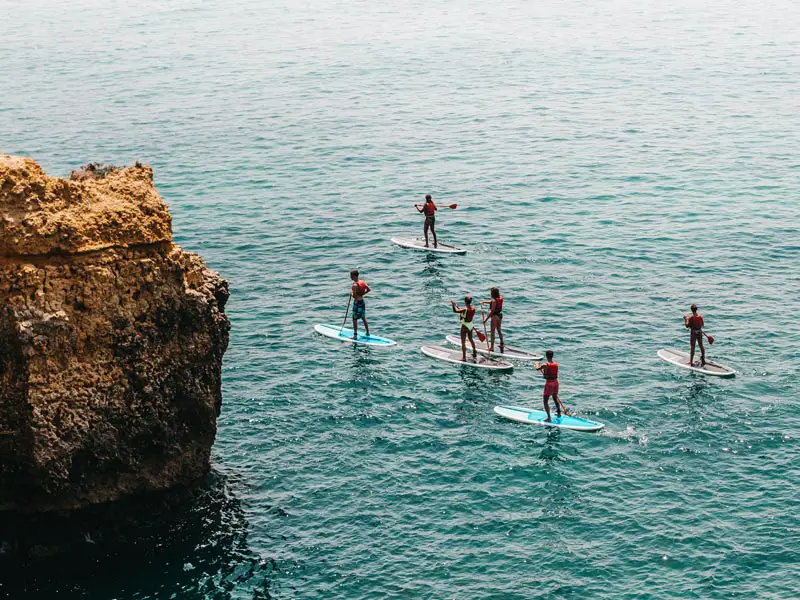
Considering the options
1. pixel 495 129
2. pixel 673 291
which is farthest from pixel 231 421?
pixel 495 129

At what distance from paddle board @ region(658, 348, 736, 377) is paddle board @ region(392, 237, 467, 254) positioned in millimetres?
17661

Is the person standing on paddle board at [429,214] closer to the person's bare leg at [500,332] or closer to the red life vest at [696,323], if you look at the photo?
the person's bare leg at [500,332]

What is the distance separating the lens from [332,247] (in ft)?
219

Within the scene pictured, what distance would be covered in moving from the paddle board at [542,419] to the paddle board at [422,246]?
2043 centimetres

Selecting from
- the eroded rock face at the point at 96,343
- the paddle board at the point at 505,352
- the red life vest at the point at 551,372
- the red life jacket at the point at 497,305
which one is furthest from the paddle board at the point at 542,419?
the eroded rock face at the point at 96,343

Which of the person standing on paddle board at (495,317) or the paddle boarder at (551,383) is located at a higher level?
the person standing on paddle board at (495,317)

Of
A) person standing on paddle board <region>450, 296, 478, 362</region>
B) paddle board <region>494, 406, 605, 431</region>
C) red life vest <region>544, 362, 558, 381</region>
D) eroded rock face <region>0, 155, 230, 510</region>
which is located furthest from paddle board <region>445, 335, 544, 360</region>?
eroded rock face <region>0, 155, 230, 510</region>

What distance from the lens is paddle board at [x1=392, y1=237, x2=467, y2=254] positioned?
64.7 m

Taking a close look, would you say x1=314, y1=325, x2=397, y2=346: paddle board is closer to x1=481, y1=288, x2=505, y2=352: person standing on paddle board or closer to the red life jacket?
x1=481, y1=288, x2=505, y2=352: person standing on paddle board

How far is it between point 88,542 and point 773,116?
78.7 meters

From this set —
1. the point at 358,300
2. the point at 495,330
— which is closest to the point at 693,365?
the point at 495,330

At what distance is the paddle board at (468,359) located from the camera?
49594mm

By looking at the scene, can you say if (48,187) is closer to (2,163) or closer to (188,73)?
(2,163)

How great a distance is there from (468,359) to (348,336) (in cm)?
644
